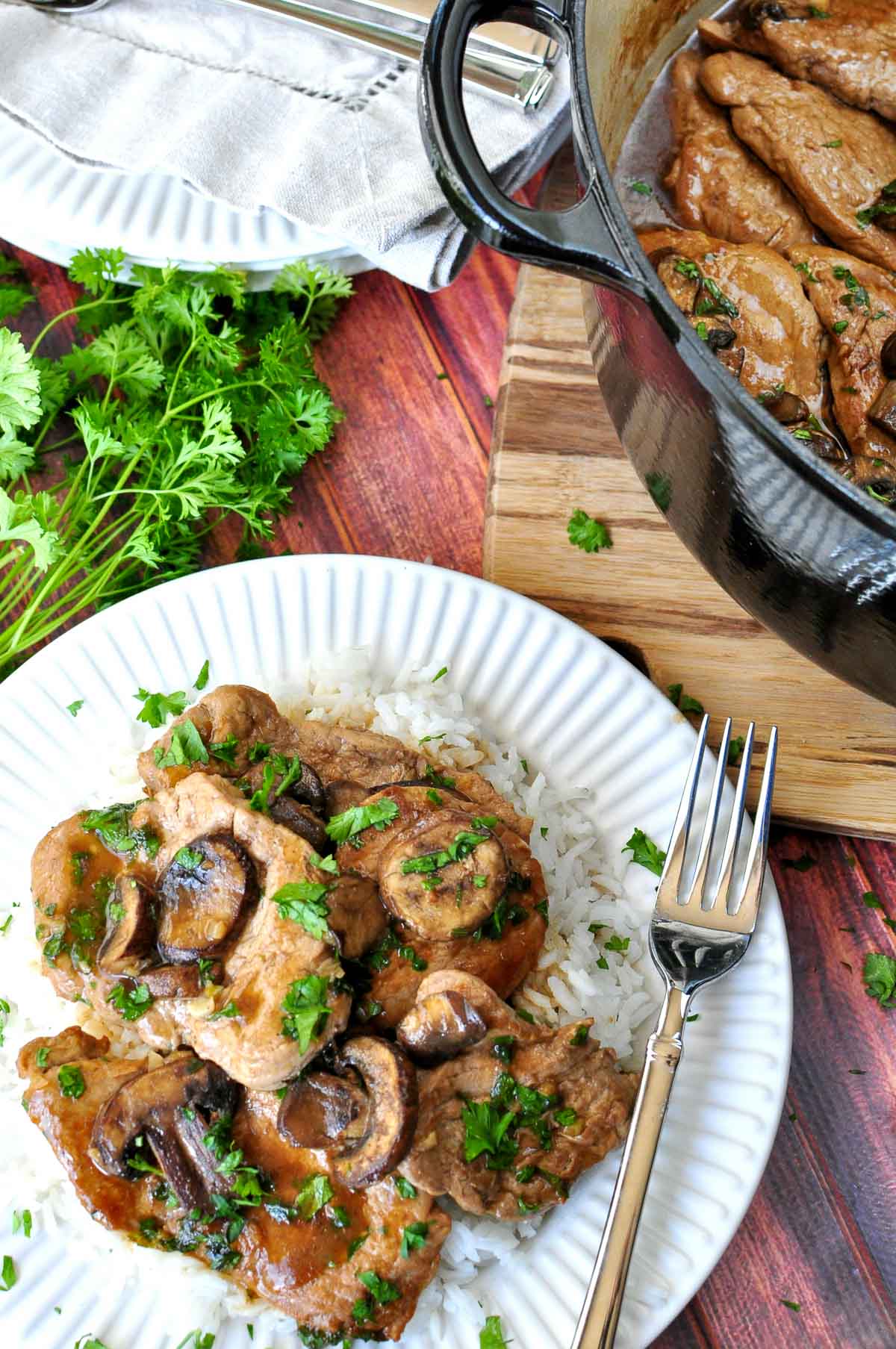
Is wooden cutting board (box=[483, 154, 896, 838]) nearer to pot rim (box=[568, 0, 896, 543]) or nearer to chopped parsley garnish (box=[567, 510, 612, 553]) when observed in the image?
chopped parsley garnish (box=[567, 510, 612, 553])

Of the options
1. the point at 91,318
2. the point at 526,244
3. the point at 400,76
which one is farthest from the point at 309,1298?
the point at 400,76

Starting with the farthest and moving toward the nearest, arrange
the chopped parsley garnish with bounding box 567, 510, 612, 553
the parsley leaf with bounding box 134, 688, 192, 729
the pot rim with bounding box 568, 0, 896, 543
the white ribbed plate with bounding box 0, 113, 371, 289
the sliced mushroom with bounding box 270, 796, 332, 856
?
the white ribbed plate with bounding box 0, 113, 371, 289
the chopped parsley garnish with bounding box 567, 510, 612, 553
the parsley leaf with bounding box 134, 688, 192, 729
the sliced mushroom with bounding box 270, 796, 332, 856
the pot rim with bounding box 568, 0, 896, 543

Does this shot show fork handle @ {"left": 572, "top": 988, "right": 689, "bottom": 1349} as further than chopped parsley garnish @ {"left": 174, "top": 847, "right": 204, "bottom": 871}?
No

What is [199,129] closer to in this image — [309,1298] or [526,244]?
[526,244]

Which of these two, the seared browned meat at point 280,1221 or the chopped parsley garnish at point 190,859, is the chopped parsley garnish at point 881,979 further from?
the chopped parsley garnish at point 190,859

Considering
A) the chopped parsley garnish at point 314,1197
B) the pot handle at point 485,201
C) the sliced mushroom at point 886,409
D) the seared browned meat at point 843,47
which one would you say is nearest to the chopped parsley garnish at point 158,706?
the chopped parsley garnish at point 314,1197

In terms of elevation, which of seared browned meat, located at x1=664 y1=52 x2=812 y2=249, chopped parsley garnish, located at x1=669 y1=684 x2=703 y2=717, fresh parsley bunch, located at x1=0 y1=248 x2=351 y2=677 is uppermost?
seared browned meat, located at x1=664 y1=52 x2=812 y2=249

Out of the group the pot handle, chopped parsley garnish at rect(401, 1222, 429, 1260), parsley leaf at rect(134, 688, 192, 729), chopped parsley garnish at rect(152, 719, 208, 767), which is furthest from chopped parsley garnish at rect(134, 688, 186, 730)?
the pot handle
